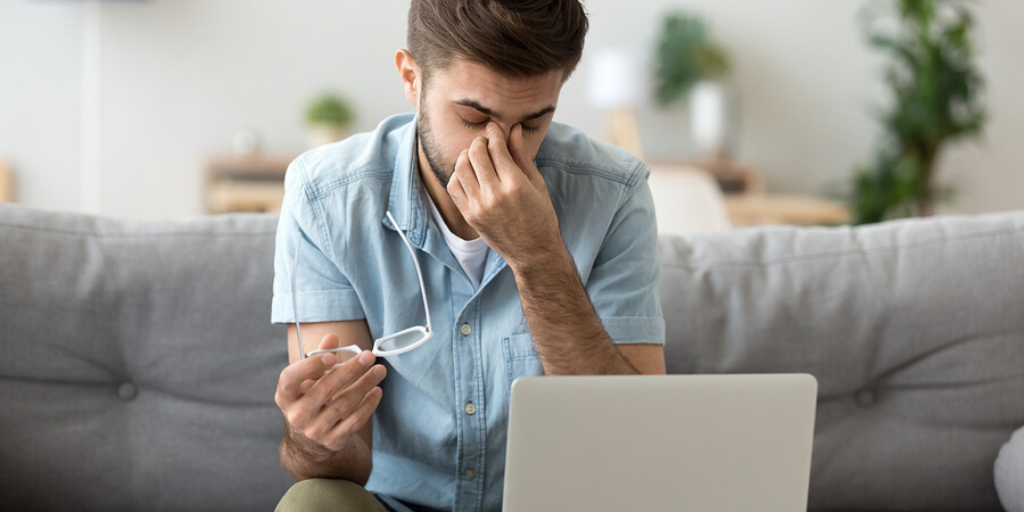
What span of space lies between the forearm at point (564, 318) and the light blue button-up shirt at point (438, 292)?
8 cm

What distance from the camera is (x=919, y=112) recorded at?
189 inches

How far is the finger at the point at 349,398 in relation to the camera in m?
1.06

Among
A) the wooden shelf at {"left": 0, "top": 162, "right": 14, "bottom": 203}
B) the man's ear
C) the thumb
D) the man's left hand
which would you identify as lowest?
the wooden shelf at {"left": 0, "top": 162, "right": 14, "bottom": 203}

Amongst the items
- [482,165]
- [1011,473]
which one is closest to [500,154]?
[482,165]

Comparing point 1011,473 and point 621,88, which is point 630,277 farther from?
point 621,88

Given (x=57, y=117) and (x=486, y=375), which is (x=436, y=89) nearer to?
(x=486, y=375)

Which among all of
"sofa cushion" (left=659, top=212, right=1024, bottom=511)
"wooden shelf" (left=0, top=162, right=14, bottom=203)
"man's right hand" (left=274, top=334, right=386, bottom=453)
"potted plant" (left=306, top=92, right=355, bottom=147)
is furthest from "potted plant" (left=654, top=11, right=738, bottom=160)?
"man's right hand" (left=274, top=334, right=386, bottom=453)

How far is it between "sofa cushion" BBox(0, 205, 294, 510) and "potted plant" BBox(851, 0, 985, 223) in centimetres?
407

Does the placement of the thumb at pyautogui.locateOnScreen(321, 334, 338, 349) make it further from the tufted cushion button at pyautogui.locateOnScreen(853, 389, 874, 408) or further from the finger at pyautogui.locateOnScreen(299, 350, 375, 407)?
the tufted cushion button at pyautogui.locateOnScreen(853, 389, 874, 408)

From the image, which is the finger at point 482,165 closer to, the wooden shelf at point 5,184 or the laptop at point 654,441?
the laptop at point 654,441

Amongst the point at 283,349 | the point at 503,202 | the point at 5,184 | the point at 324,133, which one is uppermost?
the point at 503,202

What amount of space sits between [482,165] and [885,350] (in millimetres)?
819

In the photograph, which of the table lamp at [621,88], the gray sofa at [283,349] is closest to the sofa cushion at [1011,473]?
the gray sofa at [283,349]

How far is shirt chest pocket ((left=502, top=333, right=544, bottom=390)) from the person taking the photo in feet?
4.37
